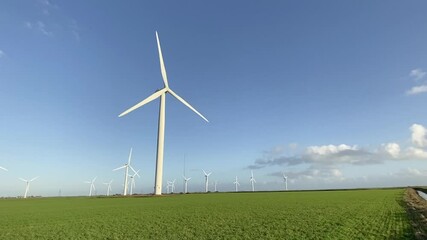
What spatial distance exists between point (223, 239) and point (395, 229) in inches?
521

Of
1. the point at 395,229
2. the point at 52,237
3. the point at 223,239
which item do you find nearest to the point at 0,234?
the point at 52,237

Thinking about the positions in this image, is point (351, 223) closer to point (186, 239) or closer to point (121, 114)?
point (186, 239)

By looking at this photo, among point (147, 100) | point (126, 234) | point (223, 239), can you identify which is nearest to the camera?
point (223, 239)

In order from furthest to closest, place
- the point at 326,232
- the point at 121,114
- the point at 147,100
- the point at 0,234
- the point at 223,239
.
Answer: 1. the point at 147,100
2. the point at 121,114
3. the point at 0,234
4. the point at 326,232
5. the point at 223,239

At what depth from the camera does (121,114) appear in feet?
254

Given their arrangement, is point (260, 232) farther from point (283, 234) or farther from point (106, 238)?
point (106, 238)

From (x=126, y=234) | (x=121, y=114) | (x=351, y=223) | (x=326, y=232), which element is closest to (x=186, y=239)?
(x=126, y=234)

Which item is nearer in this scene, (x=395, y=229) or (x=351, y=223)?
(x=395, y=229)

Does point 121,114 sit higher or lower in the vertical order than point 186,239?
higher

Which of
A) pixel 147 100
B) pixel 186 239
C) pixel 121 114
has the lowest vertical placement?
pixel 186 239

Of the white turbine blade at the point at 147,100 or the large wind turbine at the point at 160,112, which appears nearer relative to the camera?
the white turbine blade at the point at 147,100

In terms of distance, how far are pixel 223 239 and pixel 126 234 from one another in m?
8.19

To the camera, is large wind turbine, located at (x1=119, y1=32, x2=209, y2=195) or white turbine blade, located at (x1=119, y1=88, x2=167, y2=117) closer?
white turbine blade, located at (x1=119, y1=88, x2=167, y2=117)

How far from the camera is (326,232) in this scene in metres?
23.8
